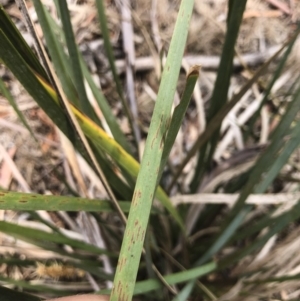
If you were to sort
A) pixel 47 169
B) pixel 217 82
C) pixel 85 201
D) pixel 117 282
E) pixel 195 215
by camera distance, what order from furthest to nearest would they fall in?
pixel 47 169 < pixel 195 215 < pixel 217 82 < pixel 85 201 < pixel 117 282

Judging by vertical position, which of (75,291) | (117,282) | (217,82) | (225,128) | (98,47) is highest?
(98,47)

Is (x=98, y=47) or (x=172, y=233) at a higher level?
(x=98, y=47)

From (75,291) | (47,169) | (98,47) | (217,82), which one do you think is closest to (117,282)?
(217,82)

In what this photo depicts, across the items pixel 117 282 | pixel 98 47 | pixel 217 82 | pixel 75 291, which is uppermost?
pixel 98 47

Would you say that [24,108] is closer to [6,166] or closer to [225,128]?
[6,166]

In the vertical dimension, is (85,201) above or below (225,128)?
below

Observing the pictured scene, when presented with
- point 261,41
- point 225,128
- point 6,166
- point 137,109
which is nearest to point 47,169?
point 6,166

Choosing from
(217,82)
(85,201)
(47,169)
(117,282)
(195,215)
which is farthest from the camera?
(47,169)

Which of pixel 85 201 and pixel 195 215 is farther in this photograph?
pixel 195 215

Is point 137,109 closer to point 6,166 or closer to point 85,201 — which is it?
point 6,166
